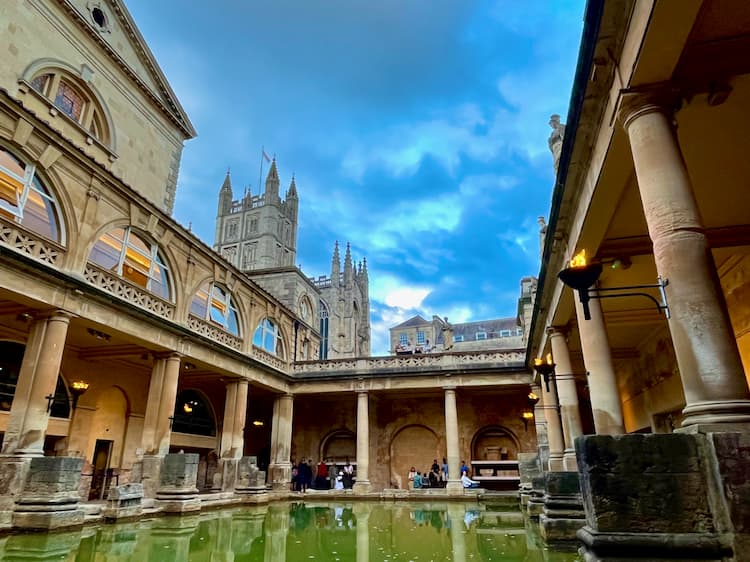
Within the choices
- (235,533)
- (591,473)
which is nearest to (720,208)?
(591,473)

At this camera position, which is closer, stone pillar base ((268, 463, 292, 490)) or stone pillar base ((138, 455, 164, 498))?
stone pillar base ((138, 455, 164, 498))


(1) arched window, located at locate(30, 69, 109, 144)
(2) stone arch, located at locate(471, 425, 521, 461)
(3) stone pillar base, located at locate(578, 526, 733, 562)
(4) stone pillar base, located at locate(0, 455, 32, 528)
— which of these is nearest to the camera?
(3) stone pillar base, located at locate(578, 526, 733, 562)

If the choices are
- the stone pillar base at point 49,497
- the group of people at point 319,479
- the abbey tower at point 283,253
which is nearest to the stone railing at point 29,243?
the stone pillar base at point 49,497

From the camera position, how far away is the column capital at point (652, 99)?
500cm

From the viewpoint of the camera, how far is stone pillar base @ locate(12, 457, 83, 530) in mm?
9570

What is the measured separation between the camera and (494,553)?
721cm

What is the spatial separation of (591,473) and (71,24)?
2023cm

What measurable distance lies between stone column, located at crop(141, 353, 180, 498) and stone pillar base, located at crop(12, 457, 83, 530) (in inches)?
153

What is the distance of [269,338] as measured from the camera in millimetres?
23484

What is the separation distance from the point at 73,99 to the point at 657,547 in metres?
20.4

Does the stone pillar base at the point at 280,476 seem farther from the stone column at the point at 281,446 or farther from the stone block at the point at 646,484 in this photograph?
the stone block at the point at 646,484

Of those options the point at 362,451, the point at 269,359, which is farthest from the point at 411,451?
the point at 269,359

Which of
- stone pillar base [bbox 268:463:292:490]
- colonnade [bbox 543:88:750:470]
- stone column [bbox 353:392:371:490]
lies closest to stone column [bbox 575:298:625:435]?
colonnade [bbox 543:88:750:470]

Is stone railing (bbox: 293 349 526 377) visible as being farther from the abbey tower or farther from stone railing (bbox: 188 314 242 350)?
the abbey tower
